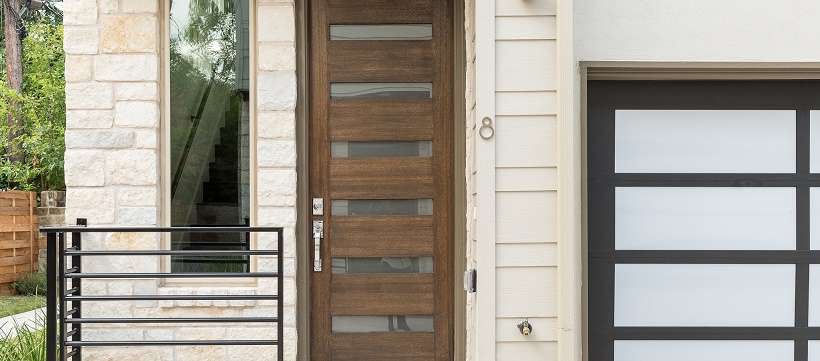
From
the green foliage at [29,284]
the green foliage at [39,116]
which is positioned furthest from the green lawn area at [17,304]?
the green foliage at [39,116]

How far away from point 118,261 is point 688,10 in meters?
2.95

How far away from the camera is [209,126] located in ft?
11.1

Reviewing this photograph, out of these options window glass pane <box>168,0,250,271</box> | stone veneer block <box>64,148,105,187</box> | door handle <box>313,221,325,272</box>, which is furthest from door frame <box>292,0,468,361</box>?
stone veneer block <box>64,148,105,187</box>

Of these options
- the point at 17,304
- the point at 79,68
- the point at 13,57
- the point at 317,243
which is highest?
the point at 13,57

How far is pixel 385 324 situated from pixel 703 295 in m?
1.56

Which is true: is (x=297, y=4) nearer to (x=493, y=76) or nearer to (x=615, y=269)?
(x=493, y=76)

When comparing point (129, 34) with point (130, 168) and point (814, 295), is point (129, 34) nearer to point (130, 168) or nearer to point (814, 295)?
point (130, 168)

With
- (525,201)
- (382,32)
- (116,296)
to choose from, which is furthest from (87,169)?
(525,201)

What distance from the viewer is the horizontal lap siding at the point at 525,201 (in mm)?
2473

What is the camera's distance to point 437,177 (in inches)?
133

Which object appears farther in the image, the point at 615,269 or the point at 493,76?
the point at 615,269

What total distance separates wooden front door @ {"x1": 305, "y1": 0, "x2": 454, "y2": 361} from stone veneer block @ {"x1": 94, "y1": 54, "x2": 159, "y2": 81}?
0.84 metres

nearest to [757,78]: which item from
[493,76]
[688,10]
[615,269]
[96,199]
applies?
[688,10]

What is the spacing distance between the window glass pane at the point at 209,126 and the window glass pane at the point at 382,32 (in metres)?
0.49
